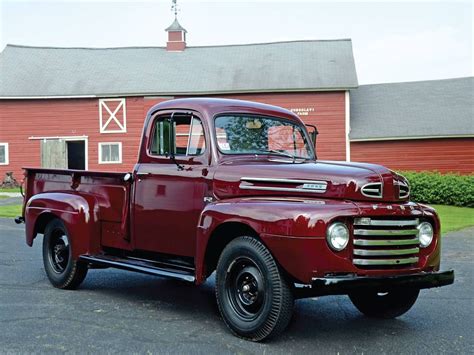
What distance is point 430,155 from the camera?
2831 centimetres

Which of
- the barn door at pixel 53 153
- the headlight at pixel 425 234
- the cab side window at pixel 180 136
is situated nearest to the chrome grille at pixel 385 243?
the headlight at pixel 425 234

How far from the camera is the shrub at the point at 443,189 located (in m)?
21.5

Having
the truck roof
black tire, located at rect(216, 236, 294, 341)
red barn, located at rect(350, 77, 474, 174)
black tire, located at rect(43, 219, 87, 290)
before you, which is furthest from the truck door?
red barn, located at rect(350, 77, 474, 174)

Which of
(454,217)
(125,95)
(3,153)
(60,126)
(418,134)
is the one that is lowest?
(454,217)

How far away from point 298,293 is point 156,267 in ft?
5.86

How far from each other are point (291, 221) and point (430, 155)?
2467 centimetres

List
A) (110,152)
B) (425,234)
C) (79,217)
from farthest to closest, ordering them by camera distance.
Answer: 1. (110,152)
2. (79,217)
3. (425,234)

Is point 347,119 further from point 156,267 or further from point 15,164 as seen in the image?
point 156,267

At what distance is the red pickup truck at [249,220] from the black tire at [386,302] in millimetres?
11

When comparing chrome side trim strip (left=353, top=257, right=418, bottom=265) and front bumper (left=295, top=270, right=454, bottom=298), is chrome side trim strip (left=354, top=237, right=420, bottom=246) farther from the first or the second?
front bumper (left=295, top=270, right=454, bottom=298)

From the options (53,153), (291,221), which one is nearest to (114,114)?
(53,153)

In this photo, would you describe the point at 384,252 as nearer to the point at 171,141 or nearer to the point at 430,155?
the point at 171,141

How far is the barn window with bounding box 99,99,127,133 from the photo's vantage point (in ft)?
102

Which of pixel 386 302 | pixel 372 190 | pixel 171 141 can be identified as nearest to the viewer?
pixel 372 190
